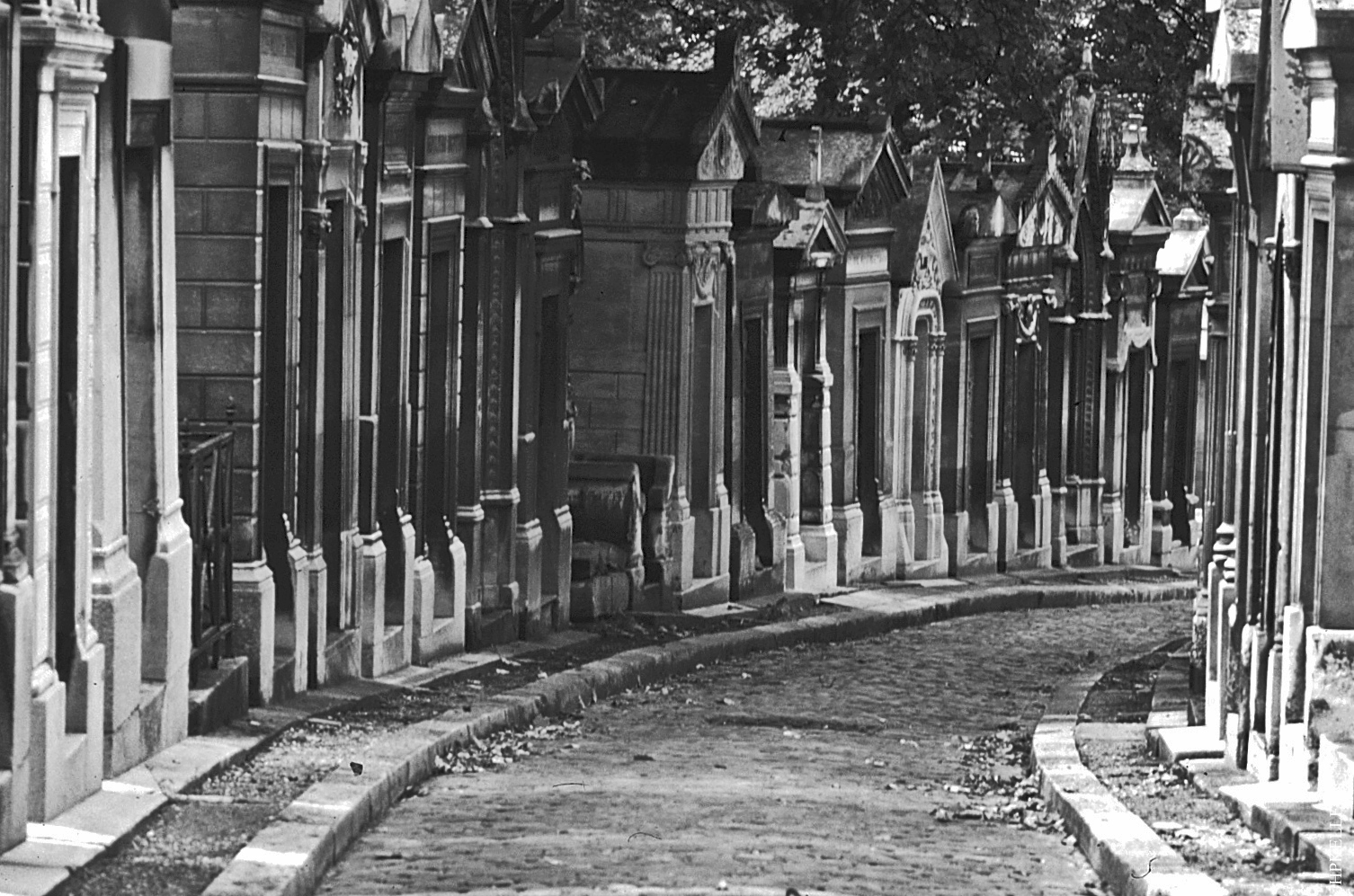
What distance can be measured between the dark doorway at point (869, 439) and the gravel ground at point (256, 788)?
8685 millimetres

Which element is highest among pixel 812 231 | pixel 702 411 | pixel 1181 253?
pixel 1181 253

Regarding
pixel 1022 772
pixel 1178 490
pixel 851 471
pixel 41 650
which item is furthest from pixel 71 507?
pixel 1178 490

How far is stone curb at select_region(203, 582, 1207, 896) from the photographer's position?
9.77m

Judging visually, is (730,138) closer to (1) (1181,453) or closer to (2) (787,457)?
(2) (787,457)

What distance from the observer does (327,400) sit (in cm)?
1460

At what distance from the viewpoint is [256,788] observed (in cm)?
1122

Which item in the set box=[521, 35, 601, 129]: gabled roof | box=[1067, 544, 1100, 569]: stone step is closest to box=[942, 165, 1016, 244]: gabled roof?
box=[1067, 544, 1100, 569]: stone step

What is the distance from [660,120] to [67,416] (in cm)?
1133

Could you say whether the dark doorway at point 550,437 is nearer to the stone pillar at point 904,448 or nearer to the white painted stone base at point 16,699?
the stone pillar at point 904,448

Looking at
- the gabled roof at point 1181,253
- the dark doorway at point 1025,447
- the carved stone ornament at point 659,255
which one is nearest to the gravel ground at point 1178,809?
the carved stone ornament at point 659,255

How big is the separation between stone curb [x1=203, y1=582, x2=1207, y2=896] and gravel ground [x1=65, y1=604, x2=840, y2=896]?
0.10 metres

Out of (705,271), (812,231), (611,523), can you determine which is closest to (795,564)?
(812,231)

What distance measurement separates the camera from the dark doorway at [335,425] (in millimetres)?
14531

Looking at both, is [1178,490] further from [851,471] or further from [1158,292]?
[851,471]
